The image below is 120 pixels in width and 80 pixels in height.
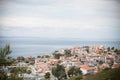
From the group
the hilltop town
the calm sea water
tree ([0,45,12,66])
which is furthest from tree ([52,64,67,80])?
tree ([0,45,12,66])

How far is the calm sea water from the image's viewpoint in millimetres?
3771

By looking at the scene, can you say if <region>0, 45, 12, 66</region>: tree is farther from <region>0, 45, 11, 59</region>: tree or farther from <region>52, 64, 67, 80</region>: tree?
<region>52, 64, 67, 80</region>: tree

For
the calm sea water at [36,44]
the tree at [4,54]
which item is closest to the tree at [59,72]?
the calm sea water at [36,44]

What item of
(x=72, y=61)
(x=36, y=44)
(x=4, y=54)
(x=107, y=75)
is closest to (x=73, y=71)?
(x=72, y=61)

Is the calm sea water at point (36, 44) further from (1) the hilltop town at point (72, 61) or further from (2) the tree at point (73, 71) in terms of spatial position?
(2) the tree at point (73, 71)

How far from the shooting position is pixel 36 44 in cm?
384

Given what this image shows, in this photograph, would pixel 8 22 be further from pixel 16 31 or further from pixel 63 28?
pixel 63 28

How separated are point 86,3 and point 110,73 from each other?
883mm

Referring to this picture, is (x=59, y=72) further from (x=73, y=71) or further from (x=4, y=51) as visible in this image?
(x=4, y=51)

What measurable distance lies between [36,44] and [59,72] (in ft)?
1.38

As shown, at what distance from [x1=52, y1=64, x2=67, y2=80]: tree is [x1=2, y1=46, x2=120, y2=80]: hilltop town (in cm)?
2

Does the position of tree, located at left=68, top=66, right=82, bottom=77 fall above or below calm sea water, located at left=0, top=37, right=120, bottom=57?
below

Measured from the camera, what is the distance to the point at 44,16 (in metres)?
3.86

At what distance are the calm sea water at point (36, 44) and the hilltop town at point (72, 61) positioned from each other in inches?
1.9
